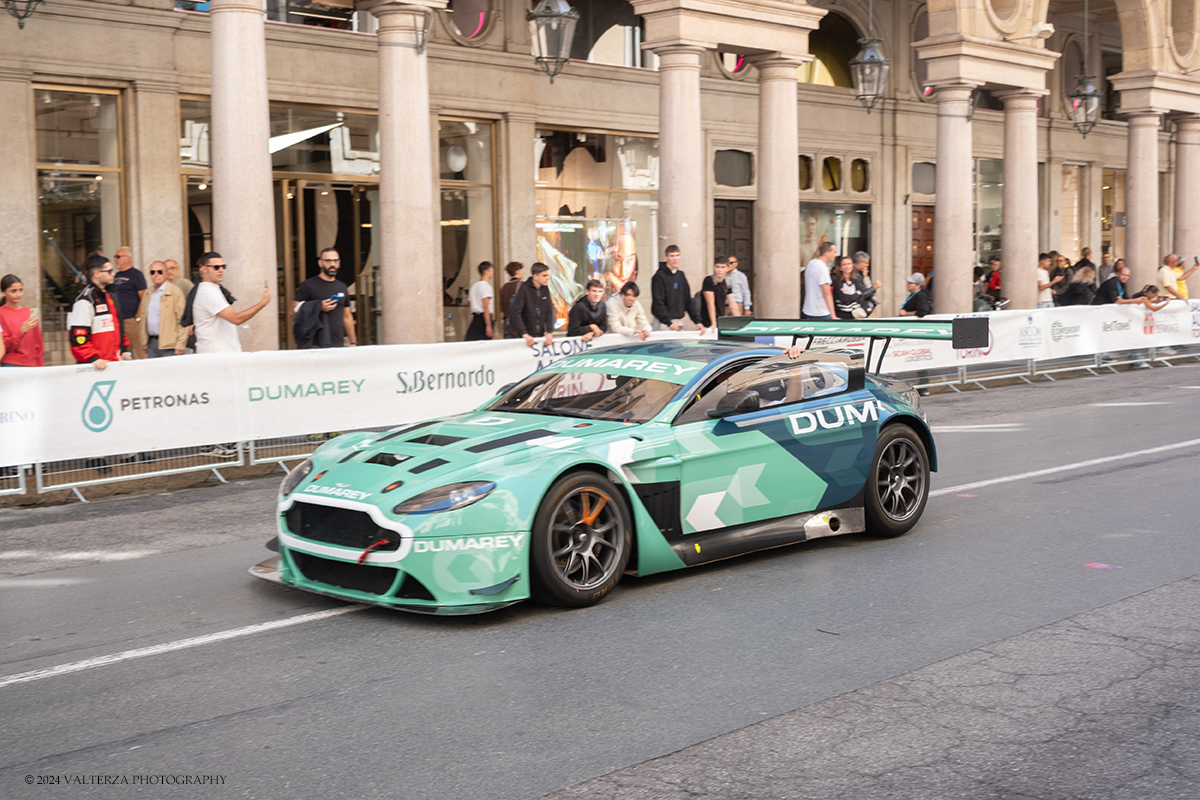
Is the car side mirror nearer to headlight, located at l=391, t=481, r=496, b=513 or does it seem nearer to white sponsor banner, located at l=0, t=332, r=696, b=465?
headlight, located at l=391, t=481, r=496, b=513

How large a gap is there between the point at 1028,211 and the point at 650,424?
19143 mm

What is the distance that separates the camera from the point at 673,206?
18406mm

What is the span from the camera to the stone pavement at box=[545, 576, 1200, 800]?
4.32 metres

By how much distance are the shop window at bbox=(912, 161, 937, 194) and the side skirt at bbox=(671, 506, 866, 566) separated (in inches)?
873

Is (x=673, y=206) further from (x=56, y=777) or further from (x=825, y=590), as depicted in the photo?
(x=56, y=777)

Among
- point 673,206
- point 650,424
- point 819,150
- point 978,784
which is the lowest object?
point 978,784

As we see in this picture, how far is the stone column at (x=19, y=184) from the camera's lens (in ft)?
51.7

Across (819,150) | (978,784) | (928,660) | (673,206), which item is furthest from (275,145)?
(978,784)

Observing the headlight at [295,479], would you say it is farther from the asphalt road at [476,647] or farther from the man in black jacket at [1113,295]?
the man in black jacket at [1113,295]

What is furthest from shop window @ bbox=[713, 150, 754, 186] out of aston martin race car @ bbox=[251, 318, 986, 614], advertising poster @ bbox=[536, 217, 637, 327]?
aston martin race car @ bbox=[251, 318, 986, 614]

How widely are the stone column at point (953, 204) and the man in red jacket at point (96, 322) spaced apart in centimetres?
1529

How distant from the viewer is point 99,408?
421 inches

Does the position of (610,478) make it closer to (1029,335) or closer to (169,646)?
(169,646)

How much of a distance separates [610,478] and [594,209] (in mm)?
16763
